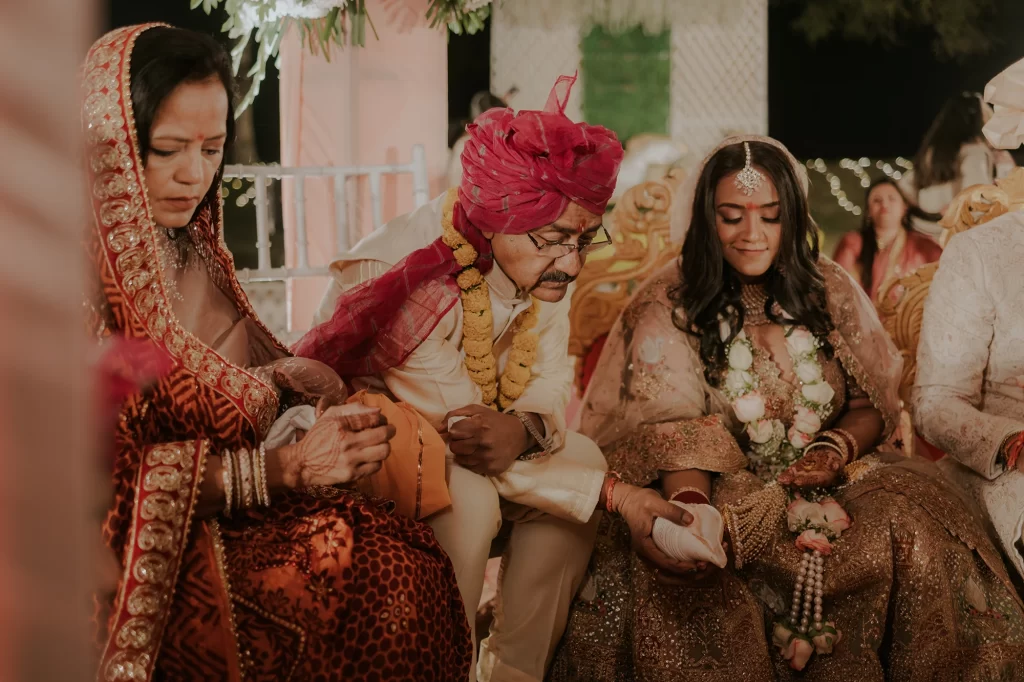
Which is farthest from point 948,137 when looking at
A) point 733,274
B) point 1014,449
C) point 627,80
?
point 1014,449

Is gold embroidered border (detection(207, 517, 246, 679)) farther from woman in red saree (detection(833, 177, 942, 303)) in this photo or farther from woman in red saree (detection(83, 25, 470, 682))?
woman in red saree (detection(833, 177, 942, 303))

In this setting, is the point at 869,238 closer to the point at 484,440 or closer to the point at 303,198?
the point at 303,198

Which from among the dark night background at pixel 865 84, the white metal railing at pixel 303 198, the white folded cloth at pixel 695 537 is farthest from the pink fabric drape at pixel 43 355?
the dark night background at pixel 865 84

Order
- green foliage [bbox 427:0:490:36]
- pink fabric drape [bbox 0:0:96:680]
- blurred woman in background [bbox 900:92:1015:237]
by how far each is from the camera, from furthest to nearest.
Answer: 1. blurred woman in background [bbox 900:92:1015:237]
2. green foliage [bbox 427:0:490:36]
3. pink fabric drape [bbox 0:0:96:680]

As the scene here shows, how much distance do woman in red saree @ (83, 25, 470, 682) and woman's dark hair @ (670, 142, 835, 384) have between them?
115 cm

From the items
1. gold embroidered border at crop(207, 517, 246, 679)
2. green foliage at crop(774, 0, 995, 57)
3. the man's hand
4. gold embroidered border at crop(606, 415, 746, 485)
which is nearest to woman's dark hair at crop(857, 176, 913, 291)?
green foliage at crop(774, 0, 995, 57)

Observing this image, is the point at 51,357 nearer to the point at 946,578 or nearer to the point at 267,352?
the point at 267,352

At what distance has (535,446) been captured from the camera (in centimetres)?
235

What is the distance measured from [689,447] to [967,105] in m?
2.26

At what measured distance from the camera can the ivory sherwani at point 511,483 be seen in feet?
7.17

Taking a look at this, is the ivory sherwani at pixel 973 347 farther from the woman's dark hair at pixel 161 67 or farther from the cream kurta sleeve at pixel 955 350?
the woman's dark hair at pixel 161 67

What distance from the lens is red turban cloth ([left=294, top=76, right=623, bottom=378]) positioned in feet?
7.04

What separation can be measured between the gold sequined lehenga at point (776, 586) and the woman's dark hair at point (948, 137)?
1610mm

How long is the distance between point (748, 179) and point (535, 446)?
95cm
